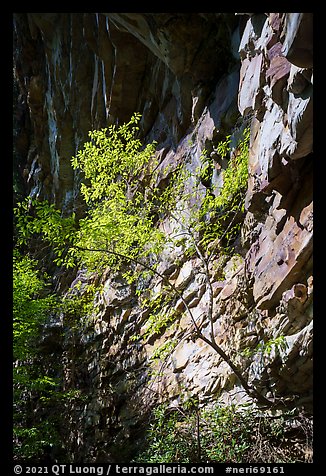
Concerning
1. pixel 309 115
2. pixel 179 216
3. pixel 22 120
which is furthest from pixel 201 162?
pixel 22 120

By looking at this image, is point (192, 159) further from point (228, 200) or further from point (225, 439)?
point (225, 439)

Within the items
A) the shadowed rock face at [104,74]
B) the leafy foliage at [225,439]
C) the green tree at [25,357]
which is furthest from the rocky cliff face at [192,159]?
the green tree at [25,357]

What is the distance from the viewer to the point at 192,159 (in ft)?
25.8

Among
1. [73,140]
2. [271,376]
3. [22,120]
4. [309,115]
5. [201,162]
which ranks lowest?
[271,376]

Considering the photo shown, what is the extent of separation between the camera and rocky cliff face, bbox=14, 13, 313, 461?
14.7ft

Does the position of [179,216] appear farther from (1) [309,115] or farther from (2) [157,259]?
(1) [309,115]

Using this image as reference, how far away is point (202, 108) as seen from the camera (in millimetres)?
7773

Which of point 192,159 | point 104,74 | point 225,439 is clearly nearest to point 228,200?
point 192,159

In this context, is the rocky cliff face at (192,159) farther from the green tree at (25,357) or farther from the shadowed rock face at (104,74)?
the green tree at (25,357)

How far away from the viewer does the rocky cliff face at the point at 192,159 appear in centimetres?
447

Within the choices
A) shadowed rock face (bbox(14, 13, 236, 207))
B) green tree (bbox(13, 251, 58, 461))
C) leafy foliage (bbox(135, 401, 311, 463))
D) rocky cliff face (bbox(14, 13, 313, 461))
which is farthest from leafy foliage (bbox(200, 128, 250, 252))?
green tree (bbox(13, 251, 58, 461))

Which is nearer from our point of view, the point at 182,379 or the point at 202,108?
the point at 182,379

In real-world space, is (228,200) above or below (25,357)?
above
